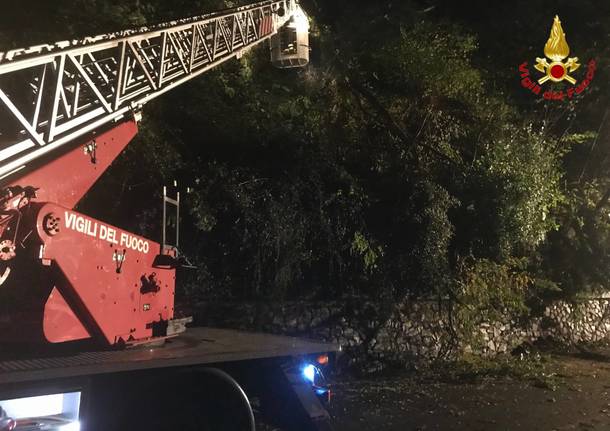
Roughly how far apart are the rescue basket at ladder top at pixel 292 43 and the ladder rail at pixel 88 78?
217cm

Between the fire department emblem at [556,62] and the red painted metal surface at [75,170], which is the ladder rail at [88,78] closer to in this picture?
the red painted metal surface at [75,170]

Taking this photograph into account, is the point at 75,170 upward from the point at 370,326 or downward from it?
upward

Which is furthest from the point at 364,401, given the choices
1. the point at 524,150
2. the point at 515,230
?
the point at 524,150

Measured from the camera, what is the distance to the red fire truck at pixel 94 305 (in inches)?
124

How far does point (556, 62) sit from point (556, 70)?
21 cm

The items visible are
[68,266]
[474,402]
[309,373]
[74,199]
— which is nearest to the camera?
[68,266]

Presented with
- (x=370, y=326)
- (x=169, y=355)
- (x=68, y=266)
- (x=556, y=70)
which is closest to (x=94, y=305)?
(x=68, y=266)

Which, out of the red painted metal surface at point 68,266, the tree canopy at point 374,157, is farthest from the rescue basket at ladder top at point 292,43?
the red painted metal surface at point 68,266

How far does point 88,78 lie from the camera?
4.01 meters

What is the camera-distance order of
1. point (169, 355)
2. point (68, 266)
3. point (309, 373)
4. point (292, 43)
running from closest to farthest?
point (68, 266)
point (169, 355)
point (309, 373)
point (292, 43)

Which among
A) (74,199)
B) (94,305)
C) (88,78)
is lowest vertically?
(94,305)

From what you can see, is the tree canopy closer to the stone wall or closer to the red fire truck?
the stone wall

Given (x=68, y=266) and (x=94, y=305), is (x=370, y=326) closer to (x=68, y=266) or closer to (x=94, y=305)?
(x=94, y=305)

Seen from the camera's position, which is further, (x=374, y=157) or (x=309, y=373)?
(x=374, y=157)
